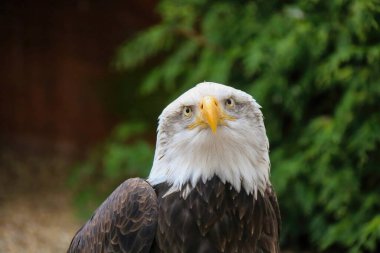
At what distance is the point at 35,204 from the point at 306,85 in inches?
128

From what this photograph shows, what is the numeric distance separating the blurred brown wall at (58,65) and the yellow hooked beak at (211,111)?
17.1 feet

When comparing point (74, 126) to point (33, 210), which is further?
point (74, 126)

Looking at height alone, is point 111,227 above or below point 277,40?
below

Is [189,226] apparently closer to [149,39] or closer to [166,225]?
[166,225]

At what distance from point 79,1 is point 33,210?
232 cm

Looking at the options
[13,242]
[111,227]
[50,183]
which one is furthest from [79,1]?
[111,227]

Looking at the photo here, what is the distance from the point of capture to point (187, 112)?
9.83ft

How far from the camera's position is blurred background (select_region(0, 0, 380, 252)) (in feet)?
16.7

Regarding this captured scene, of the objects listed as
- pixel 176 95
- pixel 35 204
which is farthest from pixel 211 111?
pixel 35 204

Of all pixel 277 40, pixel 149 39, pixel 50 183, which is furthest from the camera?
pixel 50 183

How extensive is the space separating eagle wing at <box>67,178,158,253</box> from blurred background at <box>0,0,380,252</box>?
6.53 ft

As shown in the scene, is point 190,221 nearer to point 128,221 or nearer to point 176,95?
point 128,221

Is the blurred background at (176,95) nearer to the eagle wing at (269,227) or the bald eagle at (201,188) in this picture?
the eagle wing at (269,227)

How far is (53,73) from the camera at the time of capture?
8.29 meters
